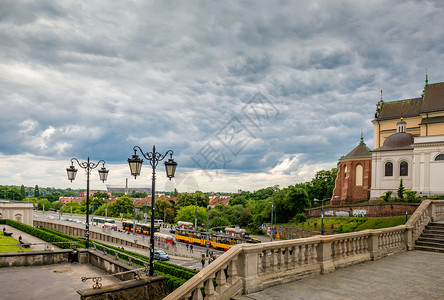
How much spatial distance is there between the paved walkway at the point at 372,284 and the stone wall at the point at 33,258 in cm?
1477

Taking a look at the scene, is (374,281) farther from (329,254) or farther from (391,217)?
(391,217)

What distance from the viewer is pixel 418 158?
45.9 metres

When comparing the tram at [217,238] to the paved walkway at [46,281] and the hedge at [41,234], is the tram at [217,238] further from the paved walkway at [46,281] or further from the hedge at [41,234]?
the paved walkway at [46,281]

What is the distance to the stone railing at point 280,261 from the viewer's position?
627 centimetres

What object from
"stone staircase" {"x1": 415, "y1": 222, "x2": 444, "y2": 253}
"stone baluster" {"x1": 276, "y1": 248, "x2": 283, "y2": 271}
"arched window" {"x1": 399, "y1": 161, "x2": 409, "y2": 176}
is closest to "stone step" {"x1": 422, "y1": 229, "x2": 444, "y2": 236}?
"stone staircase" {"x1": 415, "y1": 222, "x2": 444, "y2": 253}

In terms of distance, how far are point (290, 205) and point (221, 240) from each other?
17897mm

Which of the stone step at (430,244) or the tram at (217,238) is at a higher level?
the stone step at (430,244)

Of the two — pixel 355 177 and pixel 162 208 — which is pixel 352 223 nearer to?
pixel 355 177

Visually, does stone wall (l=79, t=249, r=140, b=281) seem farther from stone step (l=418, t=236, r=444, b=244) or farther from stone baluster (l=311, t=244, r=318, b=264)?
stone step (l=418, t=236, r=444, b=244)

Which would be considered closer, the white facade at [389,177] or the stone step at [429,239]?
the stone step at [429,239]

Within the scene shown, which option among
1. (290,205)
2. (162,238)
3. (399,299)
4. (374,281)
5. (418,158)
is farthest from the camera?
(290,205)

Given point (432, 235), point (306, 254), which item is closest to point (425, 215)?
point (432, 235)

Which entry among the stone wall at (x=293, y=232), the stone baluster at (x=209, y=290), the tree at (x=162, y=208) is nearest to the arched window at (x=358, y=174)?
the stone wall at (x=293, y=232)

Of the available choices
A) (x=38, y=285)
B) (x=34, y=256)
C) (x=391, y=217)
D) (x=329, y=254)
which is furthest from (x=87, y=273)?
(x=391, y=217)
